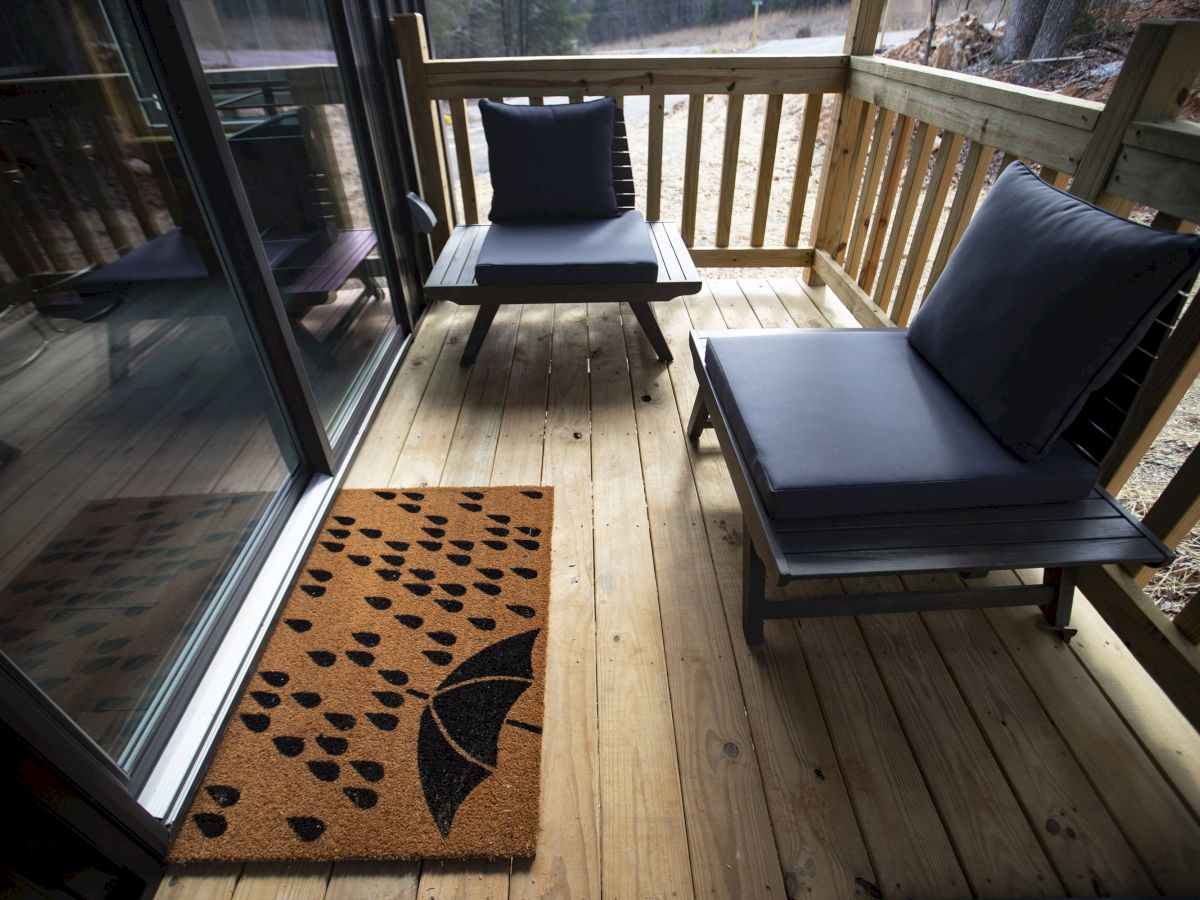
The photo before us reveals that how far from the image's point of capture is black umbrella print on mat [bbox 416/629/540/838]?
1179 mm

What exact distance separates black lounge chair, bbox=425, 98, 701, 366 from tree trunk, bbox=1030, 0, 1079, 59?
3.62 ft

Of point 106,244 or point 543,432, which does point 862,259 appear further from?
point 106,244

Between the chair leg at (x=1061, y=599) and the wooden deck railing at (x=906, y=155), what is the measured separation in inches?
2.0

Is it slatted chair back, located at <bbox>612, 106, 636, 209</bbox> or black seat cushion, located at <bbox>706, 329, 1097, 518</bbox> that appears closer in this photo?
black seat cushion, located at <bbox>706, 329, 1097, 518</bbox>

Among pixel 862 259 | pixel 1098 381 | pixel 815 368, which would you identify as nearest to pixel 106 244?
pixel 815 368

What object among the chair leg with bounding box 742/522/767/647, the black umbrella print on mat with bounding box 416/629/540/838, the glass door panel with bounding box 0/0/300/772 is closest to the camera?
the glass door panel with bounding box 0/0/300/772

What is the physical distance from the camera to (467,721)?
128 cm

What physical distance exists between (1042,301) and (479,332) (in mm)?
1799

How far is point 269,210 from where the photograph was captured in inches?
62.6

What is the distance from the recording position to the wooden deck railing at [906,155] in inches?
47.5

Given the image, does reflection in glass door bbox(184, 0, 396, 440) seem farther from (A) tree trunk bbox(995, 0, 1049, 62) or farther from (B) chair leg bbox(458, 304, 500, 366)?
(A) tree trunk bbox(995, 0, 1049, 62)

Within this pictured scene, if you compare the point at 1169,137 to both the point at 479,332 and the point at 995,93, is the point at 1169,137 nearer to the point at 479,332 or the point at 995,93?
the point at 995,93

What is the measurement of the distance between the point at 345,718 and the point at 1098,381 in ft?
5.18

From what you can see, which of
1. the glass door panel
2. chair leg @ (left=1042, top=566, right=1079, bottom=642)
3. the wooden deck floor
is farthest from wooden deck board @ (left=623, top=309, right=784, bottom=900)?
the glass door panel
